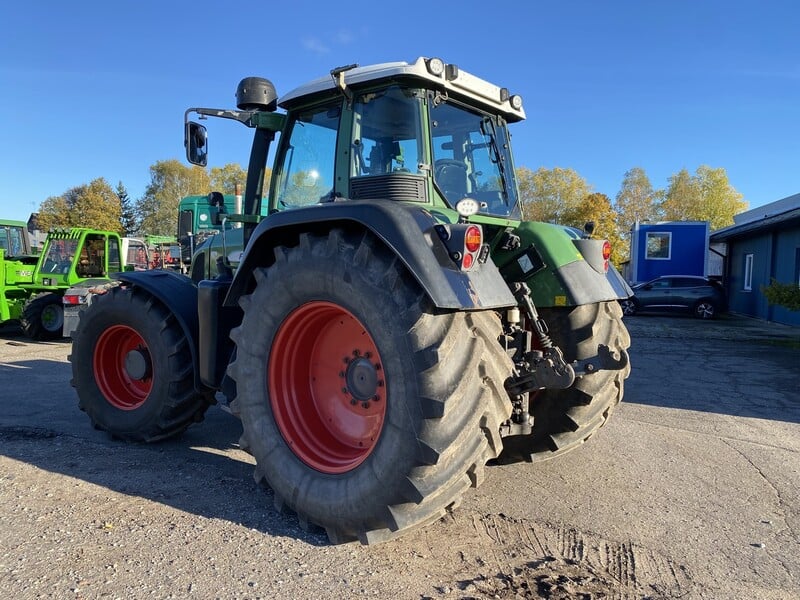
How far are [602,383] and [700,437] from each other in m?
2.01

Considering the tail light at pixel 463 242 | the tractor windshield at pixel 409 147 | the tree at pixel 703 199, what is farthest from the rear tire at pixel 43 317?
the tree at pixel 703 199

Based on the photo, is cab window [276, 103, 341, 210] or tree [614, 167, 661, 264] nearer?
cab window [276, 103, 341, 210]

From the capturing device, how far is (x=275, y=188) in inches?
168

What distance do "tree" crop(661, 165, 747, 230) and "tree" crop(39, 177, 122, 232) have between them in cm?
4922

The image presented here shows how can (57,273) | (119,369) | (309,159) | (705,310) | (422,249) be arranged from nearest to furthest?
(422,249)
(309,159)
(119,369)
(57,273)
(705,310)

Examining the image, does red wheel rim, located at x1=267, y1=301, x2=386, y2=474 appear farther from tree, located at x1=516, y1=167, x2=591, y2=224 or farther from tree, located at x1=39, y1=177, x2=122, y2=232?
tree, located at x1=516, y1=167, x2=591, y2=224

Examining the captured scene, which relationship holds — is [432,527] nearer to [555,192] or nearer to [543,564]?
[543,564]

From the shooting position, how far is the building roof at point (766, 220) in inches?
615

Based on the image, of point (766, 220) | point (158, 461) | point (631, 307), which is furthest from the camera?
point (631, 307)

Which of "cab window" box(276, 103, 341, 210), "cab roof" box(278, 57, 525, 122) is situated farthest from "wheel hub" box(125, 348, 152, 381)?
"cab roof" box(278, 57, 525, 122)

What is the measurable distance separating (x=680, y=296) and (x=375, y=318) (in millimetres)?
18658

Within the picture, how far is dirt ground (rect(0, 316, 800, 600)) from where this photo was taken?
267 cm

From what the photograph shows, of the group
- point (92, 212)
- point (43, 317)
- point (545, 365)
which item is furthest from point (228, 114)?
point (92, 212)

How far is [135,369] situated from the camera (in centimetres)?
458
